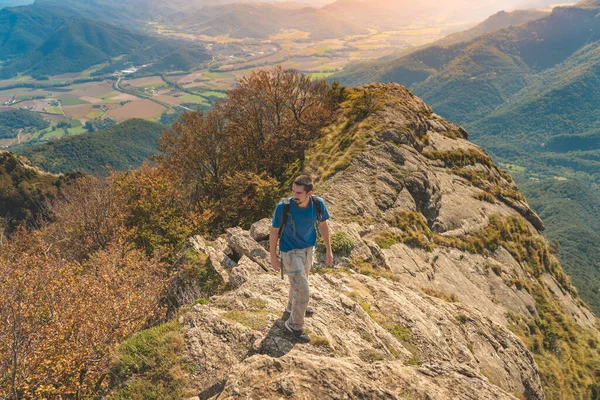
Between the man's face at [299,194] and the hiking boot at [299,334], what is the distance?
3.62 m

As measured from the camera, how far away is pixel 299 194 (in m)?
8.89

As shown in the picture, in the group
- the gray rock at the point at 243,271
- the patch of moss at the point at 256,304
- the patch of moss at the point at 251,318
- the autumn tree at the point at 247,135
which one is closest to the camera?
the patch of moss at the point at 251,318

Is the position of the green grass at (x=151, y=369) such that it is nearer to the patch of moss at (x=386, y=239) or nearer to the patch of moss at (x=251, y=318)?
the patch of moss at (x=251, y=318)

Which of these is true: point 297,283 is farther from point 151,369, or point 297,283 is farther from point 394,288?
point 394,288

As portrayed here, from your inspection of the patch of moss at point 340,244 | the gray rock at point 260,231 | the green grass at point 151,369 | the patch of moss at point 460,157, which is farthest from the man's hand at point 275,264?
the patch of moss at point 460,157

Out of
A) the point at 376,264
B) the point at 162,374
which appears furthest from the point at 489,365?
the point at 162,374

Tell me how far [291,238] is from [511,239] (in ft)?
104

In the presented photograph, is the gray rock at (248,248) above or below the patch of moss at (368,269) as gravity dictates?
above

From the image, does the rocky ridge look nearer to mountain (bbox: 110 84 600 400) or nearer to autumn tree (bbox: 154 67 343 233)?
mountain (bbox: 110 84 600 400)

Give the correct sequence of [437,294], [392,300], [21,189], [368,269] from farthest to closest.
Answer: [21,189] → [437,294] → [368,269] → [392,300]

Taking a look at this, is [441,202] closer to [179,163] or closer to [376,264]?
[376,264]

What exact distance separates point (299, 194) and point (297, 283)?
2.51 m

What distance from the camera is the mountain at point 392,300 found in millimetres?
8469

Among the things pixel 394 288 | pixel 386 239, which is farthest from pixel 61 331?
pixel 386 239
